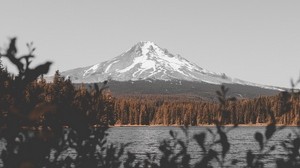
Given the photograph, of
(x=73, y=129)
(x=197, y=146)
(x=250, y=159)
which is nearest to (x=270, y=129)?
(x=250, y=159)

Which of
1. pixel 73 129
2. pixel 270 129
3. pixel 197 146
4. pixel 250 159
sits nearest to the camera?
pixel 270 129

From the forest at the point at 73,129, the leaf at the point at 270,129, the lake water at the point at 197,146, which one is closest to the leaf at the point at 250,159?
the forest at the point at 73,129

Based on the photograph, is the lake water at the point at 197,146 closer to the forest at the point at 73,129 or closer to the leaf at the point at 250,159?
the leaf at the point at 250,159

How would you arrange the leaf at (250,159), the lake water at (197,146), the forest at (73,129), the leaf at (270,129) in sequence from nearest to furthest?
1. the forest at (73,129)
2. the leaf at (270,129)
3. the leaf at (250,159)
4. the lake water at (197,146)

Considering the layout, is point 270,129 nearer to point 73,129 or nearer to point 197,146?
point 73,129

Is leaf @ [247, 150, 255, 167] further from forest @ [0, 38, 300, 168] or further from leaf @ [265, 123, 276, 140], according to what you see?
leaf @ [265, 123, 276, 140]

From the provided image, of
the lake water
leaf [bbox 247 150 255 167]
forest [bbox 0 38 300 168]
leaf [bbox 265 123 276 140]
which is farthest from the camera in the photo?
the lake water

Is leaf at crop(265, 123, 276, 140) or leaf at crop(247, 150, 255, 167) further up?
leaf at crop(265, 123, 276, 140)

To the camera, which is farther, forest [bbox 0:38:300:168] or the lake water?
the lake water

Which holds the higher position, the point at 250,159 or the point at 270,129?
the point at 270,129

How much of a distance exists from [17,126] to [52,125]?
2.07m

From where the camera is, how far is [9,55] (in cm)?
463

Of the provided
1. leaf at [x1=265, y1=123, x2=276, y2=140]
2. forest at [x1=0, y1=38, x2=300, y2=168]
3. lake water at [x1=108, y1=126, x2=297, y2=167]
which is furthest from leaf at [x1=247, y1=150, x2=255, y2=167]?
leaf at [x1=265, y1=123, x2=276, y2=140]

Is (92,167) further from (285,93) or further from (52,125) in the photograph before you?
(285,93)
